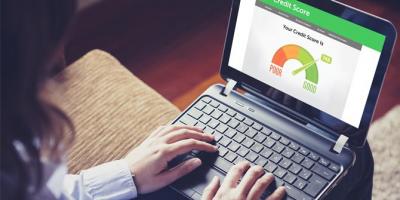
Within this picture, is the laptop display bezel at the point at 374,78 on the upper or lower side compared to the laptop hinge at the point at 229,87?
upper

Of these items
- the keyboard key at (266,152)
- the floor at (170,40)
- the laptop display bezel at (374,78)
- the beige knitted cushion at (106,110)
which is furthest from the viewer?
the floor at (170,40)

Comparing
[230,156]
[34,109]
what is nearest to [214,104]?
[230,156]

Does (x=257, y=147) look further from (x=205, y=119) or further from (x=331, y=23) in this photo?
(x=331, y=23)

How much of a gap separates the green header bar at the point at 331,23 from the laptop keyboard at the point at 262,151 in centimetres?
19

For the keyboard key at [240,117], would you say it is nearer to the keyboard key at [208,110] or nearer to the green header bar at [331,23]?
the keyboard key at [208,110]

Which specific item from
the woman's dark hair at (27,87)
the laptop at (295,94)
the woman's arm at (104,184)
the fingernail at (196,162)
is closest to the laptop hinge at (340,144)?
the laptop at (295,94)

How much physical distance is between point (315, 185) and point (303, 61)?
196 millimetres

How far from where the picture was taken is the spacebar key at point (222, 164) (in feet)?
2.81

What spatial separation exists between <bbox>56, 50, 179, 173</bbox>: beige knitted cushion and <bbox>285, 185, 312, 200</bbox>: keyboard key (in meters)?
0.31

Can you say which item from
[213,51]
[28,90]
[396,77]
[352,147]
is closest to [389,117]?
[396,77]

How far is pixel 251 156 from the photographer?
872mm

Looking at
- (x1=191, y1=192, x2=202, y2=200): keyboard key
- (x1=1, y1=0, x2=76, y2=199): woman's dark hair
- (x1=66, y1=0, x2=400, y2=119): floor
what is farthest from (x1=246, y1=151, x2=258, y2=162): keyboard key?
(x1=66, y1=0, x2=400, y2=119): floor

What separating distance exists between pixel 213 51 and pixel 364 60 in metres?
1.07

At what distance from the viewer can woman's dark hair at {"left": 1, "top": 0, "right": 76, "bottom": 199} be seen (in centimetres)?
50
